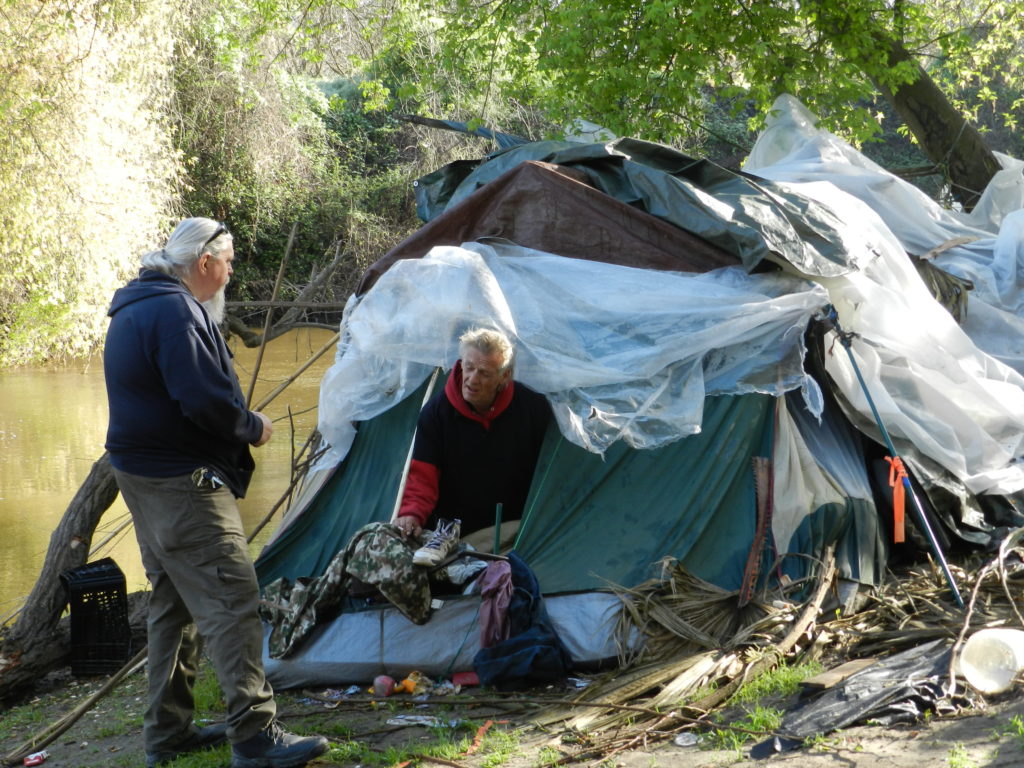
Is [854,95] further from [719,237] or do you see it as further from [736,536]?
[736,536]

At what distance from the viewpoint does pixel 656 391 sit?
406 cm

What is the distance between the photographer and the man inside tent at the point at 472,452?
4066mm

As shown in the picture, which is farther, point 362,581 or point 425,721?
point 362,581

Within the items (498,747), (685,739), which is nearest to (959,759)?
(685,739)

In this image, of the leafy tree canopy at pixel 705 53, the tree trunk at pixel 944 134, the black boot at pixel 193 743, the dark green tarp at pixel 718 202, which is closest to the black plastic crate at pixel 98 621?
the black boot at pixel 193 743

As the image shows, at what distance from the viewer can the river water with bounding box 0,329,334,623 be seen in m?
8.46

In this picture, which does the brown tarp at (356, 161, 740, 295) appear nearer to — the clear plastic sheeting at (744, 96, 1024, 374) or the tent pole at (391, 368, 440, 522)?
the tent pole at (391, 368, 440, 522)

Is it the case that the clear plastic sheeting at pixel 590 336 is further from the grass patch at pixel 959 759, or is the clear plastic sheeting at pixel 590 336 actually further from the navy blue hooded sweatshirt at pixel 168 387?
the grass patch at pixel 959 759

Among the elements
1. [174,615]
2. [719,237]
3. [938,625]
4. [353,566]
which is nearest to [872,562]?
[938,625]

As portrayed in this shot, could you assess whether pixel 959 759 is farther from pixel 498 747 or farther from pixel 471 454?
pixel 471 454

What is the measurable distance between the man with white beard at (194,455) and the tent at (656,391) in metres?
0.87

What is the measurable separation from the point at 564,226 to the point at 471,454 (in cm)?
129

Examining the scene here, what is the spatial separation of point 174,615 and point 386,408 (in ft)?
4.83

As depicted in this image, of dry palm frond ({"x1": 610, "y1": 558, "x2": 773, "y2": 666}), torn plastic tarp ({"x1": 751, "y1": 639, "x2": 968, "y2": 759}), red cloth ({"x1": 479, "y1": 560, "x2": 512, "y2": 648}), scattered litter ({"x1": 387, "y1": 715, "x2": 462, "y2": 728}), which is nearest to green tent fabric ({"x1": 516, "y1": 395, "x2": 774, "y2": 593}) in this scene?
dry palm frond ({"x1": 610, "y1": 558, "x2": 773, "y2": 666})
